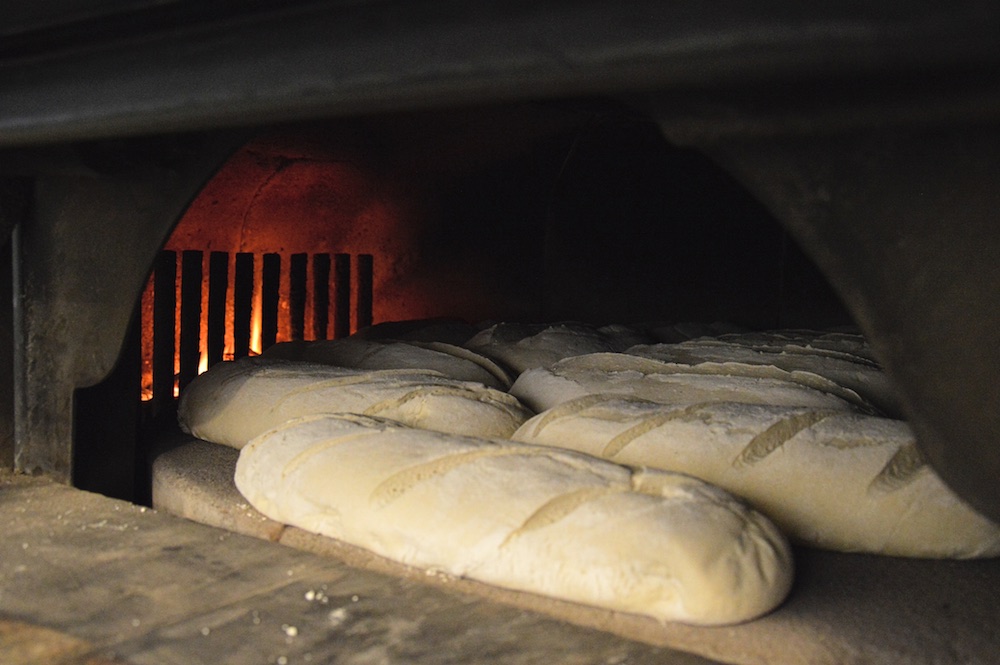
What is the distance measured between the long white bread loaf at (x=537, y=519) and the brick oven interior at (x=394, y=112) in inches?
1.9

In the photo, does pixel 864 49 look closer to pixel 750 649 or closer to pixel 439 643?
pixel 750 649

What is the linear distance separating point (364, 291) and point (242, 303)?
34.4 inches

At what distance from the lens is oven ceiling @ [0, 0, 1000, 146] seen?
2.69 feet

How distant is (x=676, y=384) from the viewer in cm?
221

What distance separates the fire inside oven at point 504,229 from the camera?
4.04m

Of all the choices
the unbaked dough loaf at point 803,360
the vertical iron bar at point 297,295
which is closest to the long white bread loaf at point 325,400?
the unbaked dough loaf at point 803,360

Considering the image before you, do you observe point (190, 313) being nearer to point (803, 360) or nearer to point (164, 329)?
point (164, 329)

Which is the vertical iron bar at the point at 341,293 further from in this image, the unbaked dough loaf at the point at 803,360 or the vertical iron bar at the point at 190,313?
the unbaked dough loaf at the point at 803,360

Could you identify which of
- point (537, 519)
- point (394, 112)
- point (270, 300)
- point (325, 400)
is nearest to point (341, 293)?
point (270, 300)

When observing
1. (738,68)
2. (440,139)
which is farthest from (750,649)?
(440,139)

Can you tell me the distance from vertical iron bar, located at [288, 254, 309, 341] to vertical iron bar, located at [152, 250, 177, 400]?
93cm

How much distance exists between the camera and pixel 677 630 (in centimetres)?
128

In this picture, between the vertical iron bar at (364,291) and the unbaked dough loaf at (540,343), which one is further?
the vertical iron bar at (364,291)

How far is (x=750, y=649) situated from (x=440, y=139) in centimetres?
343
